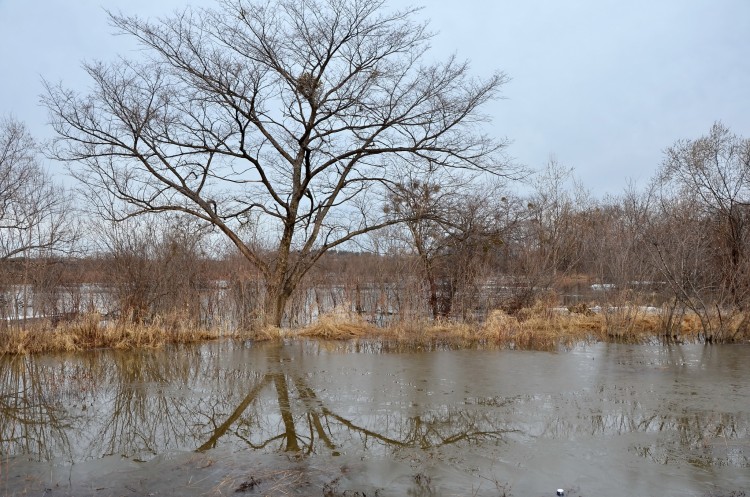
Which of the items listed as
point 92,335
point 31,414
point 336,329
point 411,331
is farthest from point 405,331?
point 31,414

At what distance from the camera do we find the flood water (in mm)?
5184

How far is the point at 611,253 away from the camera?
1547cm

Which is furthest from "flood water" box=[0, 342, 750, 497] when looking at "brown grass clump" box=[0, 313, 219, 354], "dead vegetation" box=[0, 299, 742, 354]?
"dead vegetation" box=[0, 299, 742, 354]

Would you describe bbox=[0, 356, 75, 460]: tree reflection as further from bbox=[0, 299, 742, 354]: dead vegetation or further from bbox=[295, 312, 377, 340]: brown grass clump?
bbox=[295, 312, 377, 340]: brown grass clump

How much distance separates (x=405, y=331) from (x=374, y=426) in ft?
21.8

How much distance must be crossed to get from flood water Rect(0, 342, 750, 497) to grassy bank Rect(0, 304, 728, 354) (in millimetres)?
874

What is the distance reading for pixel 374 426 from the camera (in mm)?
6898

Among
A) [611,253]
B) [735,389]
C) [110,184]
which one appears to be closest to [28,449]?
[110,184]

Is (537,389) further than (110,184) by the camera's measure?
No

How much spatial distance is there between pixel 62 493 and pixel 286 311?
11.8m

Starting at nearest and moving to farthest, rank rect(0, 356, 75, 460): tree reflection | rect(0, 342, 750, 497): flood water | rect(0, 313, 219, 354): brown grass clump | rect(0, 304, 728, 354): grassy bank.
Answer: rect(0, 342, 750, 497): flood water < rect(0, 356, 75, 460): tree reflection < rect(0, 313, 219, 354): brown grass clump < rect(0, 304, 728, 354): grassy bank

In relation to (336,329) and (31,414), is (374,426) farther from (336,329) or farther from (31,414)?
(336,329)

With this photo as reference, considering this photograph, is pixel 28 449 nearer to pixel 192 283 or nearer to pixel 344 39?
pixel 192 283

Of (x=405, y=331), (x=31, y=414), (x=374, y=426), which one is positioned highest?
(x=405, y=331)
